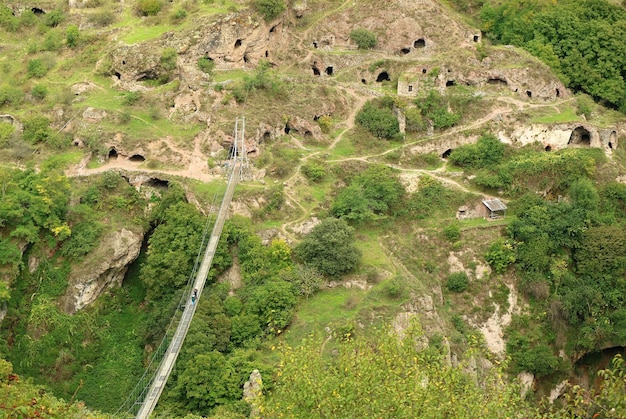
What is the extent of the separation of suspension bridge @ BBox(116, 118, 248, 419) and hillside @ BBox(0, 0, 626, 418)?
684 millimetres

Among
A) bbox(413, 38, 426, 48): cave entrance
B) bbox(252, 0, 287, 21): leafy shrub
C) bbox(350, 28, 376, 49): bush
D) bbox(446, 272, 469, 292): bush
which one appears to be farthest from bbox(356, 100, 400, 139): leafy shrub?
bbox(446, 272, 469, 292): bush

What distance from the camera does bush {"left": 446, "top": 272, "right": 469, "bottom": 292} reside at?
43312 mm

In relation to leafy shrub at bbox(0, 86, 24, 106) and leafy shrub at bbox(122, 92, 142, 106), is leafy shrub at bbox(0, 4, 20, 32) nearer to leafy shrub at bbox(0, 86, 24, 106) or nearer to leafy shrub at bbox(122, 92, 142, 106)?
leafy shrub at bbox(0, 86, 24, 106)

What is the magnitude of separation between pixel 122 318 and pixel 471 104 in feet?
87.5

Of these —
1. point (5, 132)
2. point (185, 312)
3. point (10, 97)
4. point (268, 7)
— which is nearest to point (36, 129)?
point (5, 132)

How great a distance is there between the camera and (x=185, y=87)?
4981 cm

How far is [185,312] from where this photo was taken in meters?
36.3

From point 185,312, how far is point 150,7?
27817 millimetres

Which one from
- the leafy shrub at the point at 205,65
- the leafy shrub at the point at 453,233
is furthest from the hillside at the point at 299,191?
the leafy shrub at the point at 205,65

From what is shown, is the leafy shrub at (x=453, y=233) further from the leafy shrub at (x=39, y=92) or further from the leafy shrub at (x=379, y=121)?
the leafy shrub at (x=39, y=92)

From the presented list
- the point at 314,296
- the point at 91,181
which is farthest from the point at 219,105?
the point at 314,296

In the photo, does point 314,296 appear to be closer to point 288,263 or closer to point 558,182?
point 288,263

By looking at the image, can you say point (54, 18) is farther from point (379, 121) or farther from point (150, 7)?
point (379, 121)

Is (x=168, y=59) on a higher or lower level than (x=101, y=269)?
higher
